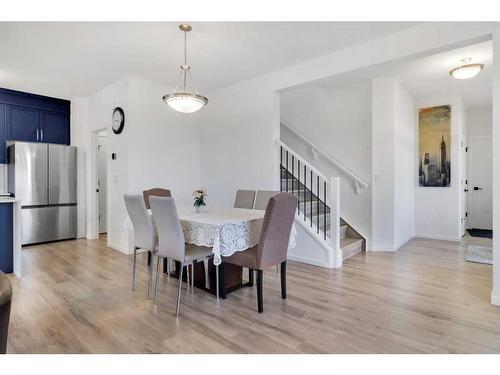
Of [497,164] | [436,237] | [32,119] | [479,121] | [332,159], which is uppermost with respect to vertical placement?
[479,121]

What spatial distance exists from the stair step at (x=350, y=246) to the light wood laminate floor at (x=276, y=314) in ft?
1.16

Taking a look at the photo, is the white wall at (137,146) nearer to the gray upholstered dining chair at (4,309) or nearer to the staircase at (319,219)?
the staircase at (319,219)

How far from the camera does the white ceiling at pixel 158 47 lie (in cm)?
290

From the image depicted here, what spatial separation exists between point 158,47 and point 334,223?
116 inches

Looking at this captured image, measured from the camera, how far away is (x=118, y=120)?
448cm

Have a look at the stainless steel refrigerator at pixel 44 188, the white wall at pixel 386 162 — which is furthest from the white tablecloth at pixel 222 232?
the stainless steel refrigerator at pixel 44 188

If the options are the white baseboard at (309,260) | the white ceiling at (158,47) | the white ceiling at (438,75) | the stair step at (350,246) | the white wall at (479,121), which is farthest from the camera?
the white wall at (479,121)

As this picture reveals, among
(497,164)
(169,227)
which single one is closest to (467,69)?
(497,164)

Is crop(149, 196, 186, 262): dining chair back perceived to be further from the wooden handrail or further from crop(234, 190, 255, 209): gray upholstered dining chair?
the wooden handrail

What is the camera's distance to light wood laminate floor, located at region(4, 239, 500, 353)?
1.89 m

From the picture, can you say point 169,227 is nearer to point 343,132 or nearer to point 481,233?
point 343,132

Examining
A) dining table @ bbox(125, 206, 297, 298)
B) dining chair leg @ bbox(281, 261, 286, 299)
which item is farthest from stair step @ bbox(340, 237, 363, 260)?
dining chair leg @ bbox(281, 261, 286, 299)

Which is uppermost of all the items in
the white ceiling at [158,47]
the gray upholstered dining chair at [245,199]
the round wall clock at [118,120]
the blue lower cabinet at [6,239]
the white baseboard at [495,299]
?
the white ceiling at [158,47]
